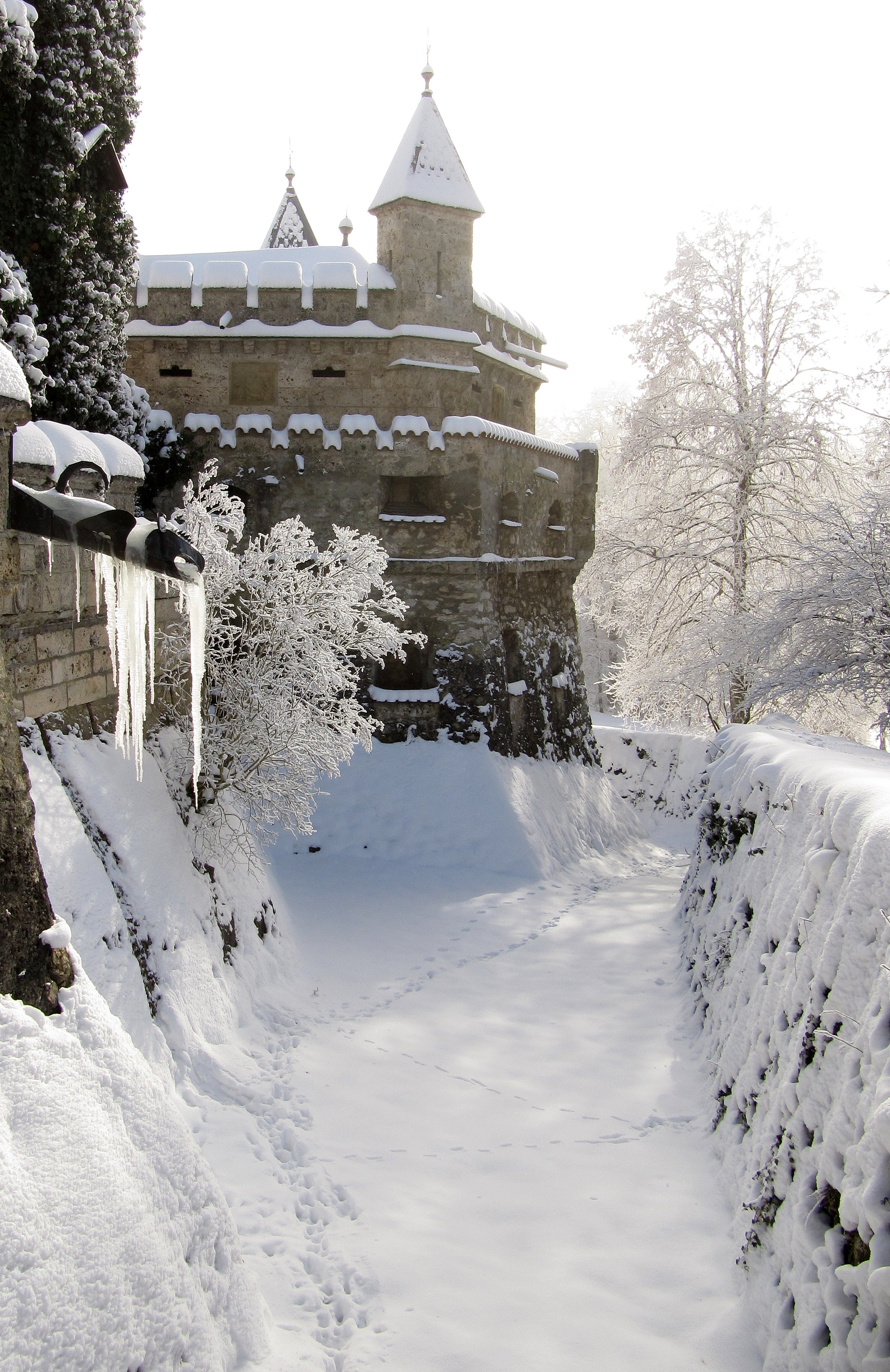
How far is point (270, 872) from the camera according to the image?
11195 millimetres

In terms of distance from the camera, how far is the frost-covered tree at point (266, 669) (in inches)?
320

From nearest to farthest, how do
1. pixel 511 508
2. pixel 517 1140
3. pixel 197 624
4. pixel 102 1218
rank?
1. pixel 102 1218
2. pixel 197 624
3. pixel 517 1140
4. pixel 511 508

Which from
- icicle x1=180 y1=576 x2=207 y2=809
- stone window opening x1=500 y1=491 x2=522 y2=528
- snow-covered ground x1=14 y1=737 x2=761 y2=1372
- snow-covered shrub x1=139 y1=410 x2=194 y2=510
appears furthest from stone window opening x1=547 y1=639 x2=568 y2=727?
icicle x1=180 y1=576 x2=207 y2=809

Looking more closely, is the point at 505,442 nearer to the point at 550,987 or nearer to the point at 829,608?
the point at 829,608

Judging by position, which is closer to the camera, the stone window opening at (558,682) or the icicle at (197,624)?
the icicle at (197,624)

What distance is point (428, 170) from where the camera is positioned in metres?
14.5

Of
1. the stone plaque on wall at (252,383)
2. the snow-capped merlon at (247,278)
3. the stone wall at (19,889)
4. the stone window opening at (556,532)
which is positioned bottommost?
the stone wall at (19,889)

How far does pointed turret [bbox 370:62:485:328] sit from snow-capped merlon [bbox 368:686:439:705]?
19.6 feet

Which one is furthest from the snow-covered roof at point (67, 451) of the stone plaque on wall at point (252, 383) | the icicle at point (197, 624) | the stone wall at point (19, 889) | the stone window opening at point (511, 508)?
the stone window opening at point (511, 508)

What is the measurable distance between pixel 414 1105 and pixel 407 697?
845 centimetres

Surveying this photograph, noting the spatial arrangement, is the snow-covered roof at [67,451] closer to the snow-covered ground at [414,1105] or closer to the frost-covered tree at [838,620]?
the snow-covered ground at [414,1105]

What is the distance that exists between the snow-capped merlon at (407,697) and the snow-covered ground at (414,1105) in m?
3.94

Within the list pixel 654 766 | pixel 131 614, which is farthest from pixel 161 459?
pixel 654 766

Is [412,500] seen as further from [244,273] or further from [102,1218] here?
[102,1218]
